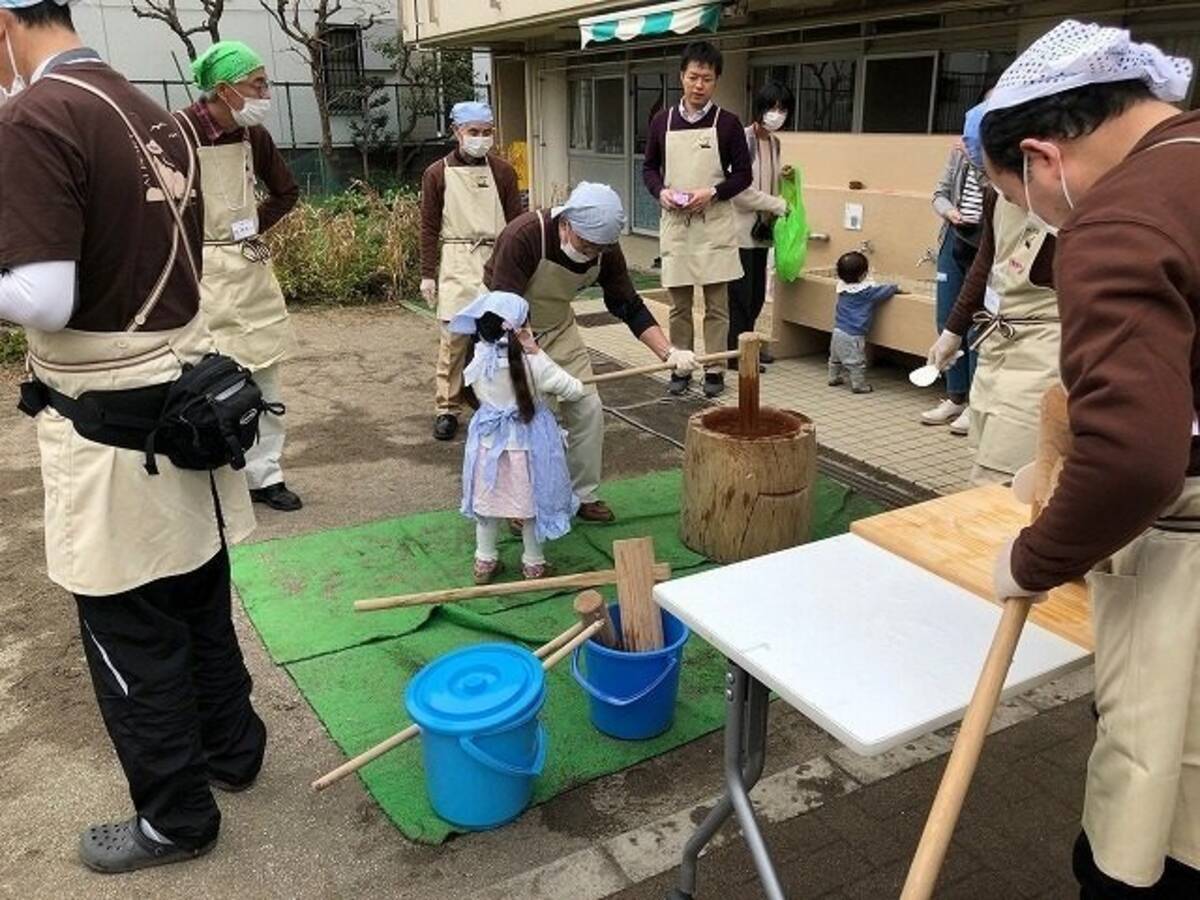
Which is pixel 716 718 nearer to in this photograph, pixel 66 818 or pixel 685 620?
pixel 685 620

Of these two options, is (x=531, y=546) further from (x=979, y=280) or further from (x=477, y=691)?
(x=979, y=280)

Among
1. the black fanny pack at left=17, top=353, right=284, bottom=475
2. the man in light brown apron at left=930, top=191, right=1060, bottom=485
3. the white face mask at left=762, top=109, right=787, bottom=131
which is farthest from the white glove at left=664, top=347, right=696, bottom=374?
the white face mask at left=762, top=109, right=787, bottom=131

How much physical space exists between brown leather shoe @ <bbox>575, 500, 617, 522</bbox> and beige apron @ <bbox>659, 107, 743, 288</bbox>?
6.67 ft

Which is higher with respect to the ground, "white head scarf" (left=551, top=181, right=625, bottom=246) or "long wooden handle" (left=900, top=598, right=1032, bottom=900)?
"white head scarf" (left=551, top=181, right=625, bottom=246)

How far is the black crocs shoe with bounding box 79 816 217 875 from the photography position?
7.82ft

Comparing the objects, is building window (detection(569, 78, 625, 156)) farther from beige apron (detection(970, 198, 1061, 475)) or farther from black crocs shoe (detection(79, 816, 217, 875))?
black crocs shoe (detection(79, 816, 217, 875))

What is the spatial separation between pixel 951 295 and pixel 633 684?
11.5 feet

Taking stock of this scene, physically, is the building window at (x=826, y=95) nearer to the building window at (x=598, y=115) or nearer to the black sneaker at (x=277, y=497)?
the building window at (x=598, y=115)

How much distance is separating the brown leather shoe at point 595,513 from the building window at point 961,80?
4201 mm

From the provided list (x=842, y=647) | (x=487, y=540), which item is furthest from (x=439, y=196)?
(x=842, y=647)

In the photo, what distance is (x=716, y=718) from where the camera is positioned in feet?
9.86

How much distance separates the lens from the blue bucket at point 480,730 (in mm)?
Result: 2346

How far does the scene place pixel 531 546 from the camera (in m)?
3.75

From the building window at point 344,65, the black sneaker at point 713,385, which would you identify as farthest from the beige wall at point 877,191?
the building window at point 344,65
